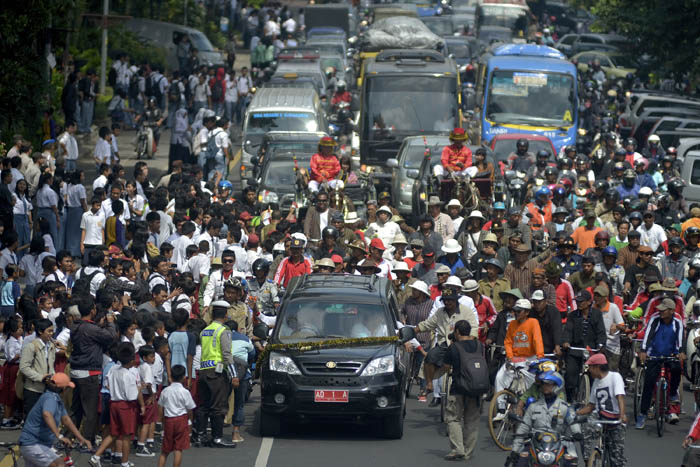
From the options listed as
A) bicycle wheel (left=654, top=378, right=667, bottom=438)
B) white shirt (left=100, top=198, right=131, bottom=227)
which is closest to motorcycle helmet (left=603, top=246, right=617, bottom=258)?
bicycle wheel (left=654, top=378, right=667, bottom=438)

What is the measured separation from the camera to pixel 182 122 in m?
28.8

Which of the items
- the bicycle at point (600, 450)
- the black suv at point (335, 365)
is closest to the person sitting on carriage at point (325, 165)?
the black suv at point (335, 365)

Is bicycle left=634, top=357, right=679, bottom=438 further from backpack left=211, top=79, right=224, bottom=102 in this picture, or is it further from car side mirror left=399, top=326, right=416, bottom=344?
backpack left=211, top=79, right=224, bottom=102

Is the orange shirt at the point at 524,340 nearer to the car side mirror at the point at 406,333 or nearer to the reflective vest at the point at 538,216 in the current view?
the car side mirror at the point at 406,333

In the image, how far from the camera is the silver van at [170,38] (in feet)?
141

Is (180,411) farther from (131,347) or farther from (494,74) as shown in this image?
(494,74)

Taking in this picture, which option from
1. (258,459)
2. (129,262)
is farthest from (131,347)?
(129,262)

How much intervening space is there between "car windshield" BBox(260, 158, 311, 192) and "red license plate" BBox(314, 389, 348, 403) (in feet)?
37.2

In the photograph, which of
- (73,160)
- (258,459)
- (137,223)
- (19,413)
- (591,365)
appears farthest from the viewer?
(73,160)

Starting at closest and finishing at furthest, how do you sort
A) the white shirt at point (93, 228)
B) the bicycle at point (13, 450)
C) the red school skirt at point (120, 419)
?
the bicycle at point (13, 450)
the red school skirt at point (120, 419)
the white shirt at point (93, 228)

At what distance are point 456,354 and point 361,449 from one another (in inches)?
60.6

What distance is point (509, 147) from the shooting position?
2883 centimetres

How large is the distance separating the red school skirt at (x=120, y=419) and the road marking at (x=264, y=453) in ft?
4.59

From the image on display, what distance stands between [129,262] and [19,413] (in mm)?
2233
